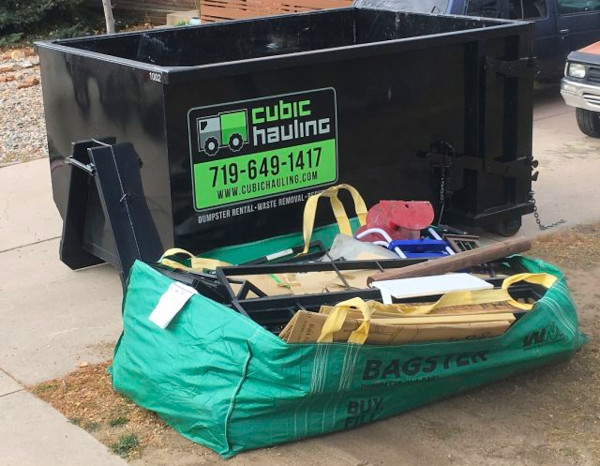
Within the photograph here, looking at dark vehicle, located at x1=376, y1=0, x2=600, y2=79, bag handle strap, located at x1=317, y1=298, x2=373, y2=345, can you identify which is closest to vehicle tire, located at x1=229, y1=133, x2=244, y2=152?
bag handle strap, located at x1=317, y1=298, x2=373, y2=345

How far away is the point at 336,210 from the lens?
5.65 metres

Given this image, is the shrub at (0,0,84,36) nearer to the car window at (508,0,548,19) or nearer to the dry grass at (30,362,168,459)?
the car window at (508,0,548,19)

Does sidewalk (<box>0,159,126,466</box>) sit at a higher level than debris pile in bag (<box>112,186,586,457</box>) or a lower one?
lower

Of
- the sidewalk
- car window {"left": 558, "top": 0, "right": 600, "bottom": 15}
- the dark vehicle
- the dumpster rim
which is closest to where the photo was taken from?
the sidewalk

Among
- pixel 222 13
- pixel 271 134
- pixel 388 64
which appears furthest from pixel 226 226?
pixel 222 13

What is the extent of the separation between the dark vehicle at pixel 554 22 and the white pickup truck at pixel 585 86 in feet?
4.08

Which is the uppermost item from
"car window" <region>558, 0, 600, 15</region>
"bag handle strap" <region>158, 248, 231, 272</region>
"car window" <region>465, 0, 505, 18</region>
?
"car window" <region>465, 0, 505, 18</region>

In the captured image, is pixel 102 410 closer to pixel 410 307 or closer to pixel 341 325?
pixel 341 325

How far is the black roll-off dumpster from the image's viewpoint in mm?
5250

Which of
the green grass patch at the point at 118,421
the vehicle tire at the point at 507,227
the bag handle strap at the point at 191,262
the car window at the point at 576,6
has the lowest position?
the green grass patch at the point at 118,421

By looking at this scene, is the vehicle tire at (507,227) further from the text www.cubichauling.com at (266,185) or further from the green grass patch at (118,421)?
the green grass patch at (118,421)

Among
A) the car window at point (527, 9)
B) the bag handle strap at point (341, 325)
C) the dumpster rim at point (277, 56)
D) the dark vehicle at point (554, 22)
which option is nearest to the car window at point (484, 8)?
the dark vehicle at point (554, 22)

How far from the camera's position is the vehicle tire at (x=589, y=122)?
9.59m

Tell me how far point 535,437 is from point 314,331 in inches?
44.0
